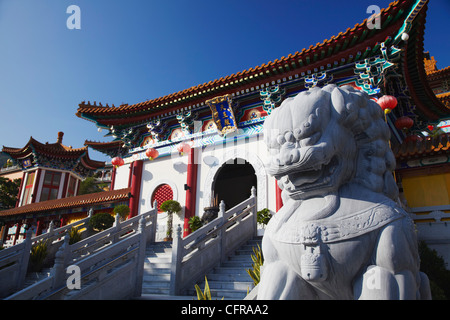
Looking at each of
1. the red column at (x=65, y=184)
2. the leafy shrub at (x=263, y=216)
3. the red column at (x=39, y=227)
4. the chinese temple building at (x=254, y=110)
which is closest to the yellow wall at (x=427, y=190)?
the chinese temple building at (x=254, y=110)

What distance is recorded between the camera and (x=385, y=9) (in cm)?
626

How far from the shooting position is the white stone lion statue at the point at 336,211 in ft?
5.89

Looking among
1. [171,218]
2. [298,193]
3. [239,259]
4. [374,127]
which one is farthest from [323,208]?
[171,218]

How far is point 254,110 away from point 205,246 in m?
4.81

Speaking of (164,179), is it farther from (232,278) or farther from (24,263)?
(232,278)

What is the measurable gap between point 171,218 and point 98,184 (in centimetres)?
2748

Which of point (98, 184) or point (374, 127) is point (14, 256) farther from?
point (98, 184)

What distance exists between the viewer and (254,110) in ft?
30.4

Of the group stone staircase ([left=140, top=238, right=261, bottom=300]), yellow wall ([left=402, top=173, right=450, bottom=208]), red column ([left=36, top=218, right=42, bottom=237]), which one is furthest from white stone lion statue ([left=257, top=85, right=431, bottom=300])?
red column ([left=36, top=218, right=42, bottom=237])

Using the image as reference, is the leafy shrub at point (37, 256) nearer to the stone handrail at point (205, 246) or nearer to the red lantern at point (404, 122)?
the stone handrail at point (205, 246)

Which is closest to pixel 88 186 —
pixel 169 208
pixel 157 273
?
pixel 169 208
